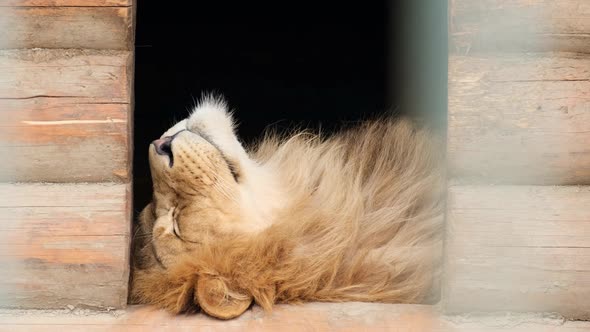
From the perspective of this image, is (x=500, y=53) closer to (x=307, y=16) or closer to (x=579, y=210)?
(x=579, y=210)

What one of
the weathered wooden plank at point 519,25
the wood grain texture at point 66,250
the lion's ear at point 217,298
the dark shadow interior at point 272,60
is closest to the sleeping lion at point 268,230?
the lion's ear at point 217,298

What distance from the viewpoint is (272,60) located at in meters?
3.60

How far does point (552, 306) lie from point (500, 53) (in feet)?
1.77

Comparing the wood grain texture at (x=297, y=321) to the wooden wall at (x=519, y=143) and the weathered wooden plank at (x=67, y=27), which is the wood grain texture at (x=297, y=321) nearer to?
the wooden wall at (x=519, y=143)

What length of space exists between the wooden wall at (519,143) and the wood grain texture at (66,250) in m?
0.71

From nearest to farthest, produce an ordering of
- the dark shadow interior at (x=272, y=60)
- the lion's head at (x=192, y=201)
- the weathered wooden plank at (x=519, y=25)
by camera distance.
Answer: the weathered wooden plank at (x=519, y=25) → the lion's head at (x=192, y=201) → the dark shadow interior at (x=272, y=60)

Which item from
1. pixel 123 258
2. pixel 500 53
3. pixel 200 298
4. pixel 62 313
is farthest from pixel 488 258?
pixel 62 313

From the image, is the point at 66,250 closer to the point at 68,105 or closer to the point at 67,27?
the point at 68,105

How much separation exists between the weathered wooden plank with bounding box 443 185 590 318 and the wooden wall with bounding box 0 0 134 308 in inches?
28.4

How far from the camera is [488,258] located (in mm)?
1854

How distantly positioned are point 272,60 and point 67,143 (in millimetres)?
1763

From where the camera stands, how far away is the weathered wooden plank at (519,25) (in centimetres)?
184

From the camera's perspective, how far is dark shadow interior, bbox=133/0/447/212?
335 cm

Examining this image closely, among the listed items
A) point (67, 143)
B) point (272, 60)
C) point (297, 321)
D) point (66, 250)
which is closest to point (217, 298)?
point (297, 321)
